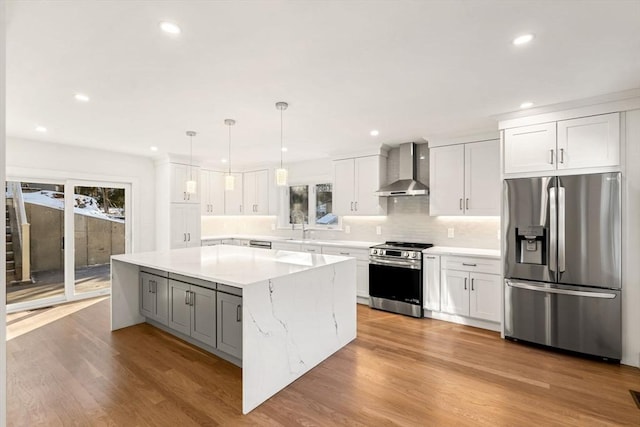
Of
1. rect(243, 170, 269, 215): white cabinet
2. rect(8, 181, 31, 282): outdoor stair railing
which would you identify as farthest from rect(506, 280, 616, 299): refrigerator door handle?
rect(8, 181, 31, 282): outdoor stair railing

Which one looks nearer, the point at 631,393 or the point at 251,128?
the point at 631,393

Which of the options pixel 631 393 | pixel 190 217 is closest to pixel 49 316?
pixel 190 217

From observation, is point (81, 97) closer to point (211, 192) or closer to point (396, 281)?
point (211, 192)

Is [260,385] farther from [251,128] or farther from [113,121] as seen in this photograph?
[113,121]

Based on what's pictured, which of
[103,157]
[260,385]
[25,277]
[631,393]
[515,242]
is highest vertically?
[103,157]

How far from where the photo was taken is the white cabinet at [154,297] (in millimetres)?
3549

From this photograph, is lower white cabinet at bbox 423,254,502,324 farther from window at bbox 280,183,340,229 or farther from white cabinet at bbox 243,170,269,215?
white cabinet at bbox 243,170,269,215

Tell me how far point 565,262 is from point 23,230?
7016mm

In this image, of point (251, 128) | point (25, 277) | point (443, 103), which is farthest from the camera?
point (25, 277)

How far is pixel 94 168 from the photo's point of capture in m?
5.14

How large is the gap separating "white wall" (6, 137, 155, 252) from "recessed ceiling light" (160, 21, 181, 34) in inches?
163

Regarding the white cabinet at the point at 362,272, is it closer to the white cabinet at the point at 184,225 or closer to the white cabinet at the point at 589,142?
the white cabinet at the point at 589,142

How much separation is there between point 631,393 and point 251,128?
4430 mm

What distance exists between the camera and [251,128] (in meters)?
3.93
